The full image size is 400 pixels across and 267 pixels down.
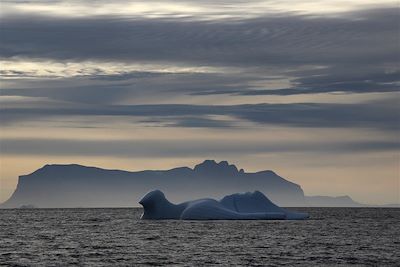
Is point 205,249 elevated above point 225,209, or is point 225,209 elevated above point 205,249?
point 225,209

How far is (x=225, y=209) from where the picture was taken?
118 metres

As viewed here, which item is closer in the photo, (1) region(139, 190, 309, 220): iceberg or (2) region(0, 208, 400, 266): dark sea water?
(2) region(0, 208, 400, 266): dark sea water

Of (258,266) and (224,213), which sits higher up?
(224,213)

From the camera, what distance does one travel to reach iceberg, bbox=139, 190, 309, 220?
115188 millimetres

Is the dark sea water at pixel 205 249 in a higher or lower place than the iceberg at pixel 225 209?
lower

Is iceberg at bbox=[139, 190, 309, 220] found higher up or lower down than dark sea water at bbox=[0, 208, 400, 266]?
higher up

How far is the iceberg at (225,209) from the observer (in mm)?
115188

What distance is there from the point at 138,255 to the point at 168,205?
53.8 m

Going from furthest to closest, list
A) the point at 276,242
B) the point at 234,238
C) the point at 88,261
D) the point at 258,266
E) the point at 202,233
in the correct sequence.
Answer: the point at 202,233, the point at 234,238, the point at 276,242, the point at 88,261, the point at 258,266

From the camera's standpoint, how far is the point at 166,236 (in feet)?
283

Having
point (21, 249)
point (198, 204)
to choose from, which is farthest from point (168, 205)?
point (21, 249)

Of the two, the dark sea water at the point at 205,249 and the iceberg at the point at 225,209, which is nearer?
the dark sea water at the point at 205,249

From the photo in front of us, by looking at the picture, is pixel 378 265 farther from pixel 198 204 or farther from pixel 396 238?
pixel 198 204

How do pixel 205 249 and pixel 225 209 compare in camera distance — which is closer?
pixel 205 249
